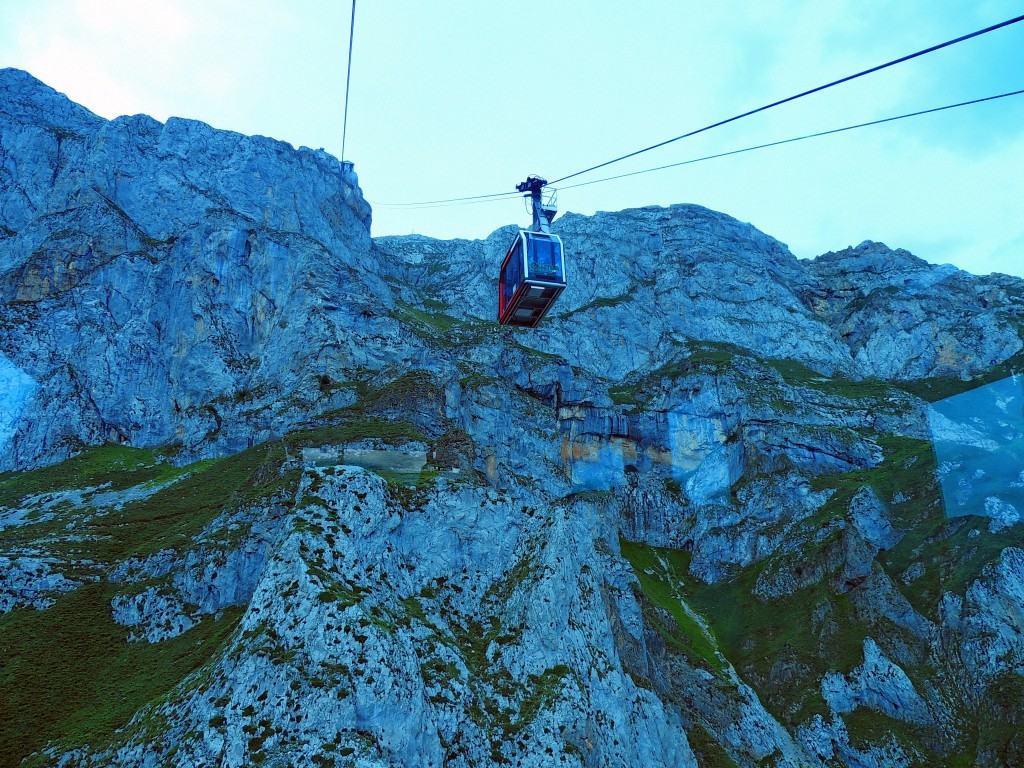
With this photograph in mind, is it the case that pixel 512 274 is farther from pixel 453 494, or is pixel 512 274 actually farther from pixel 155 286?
pixel 155 286

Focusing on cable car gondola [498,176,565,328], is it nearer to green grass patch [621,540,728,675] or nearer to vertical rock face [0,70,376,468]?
vertical rock face [0,70,376,468]

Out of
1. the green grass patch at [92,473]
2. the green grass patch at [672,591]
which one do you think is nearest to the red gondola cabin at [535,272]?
the green grass patch at [672,591]

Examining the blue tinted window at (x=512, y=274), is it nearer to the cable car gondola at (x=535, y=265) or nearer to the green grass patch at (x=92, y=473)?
the cable car gondola at (x=535, y=265)

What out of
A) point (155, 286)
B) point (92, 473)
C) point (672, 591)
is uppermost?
point (155, 286)

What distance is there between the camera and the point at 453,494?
5300cm

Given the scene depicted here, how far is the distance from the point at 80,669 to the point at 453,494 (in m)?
26.0

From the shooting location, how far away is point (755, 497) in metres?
102

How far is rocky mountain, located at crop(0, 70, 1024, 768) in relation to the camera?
3972 cm

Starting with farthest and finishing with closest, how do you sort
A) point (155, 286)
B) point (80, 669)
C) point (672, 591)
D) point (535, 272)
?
1. point (155, 286)
2. point (672, 591)
3. point (80, 669)
4. point (535, 272)

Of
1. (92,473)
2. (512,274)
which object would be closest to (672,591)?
(512,274)

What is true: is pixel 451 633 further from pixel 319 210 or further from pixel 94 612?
pixel 319 210

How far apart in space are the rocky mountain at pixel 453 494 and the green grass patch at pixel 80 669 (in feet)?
0.76

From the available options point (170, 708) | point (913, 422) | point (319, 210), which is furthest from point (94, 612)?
point (913, 422)

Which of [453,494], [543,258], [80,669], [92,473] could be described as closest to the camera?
[543,258]
